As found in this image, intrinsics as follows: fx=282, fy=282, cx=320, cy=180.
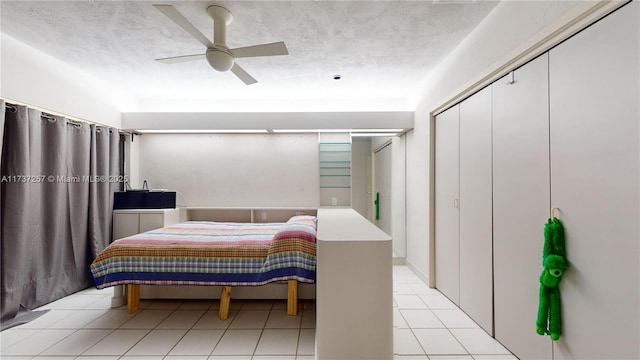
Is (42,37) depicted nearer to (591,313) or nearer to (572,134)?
(572,134)

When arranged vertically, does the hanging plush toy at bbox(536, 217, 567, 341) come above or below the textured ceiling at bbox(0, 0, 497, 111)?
below

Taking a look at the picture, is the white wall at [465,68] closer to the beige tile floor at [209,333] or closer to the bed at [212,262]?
the beige tile floor at [209,333]

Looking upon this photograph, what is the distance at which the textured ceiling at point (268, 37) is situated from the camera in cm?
214

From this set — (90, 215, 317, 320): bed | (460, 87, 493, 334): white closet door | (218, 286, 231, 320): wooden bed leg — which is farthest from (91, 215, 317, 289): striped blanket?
(460, 87, 493, 334): white closet door

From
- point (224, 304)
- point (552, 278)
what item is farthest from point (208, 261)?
point (552, 278)

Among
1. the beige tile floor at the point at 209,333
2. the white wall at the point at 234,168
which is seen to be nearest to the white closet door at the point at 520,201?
the beige tile floor at the point at 209,333

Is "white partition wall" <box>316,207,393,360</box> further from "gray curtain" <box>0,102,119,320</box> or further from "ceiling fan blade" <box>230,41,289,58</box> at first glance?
"gray curtain" <box>0,102,119,320</box>

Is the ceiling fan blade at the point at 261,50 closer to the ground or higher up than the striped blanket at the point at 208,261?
higher up

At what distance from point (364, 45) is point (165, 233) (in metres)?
2.79

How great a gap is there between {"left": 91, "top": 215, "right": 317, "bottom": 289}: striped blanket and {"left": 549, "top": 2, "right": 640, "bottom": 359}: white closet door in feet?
5.59

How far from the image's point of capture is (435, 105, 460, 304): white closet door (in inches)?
112

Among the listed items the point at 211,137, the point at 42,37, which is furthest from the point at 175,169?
the point at 42,37

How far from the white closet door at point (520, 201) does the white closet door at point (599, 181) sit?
3.8 inches

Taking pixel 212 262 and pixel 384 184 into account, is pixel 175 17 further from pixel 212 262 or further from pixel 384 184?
pixel 384 184
